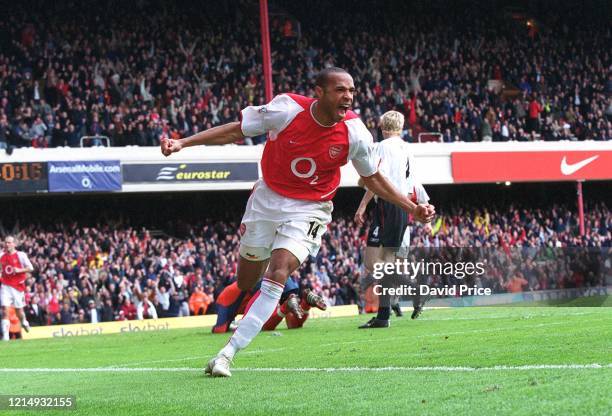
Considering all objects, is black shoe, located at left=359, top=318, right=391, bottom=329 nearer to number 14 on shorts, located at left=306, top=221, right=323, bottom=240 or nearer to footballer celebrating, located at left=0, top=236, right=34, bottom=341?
number 14 on shorts, located at left=306, top=221, right=323, bottom=240

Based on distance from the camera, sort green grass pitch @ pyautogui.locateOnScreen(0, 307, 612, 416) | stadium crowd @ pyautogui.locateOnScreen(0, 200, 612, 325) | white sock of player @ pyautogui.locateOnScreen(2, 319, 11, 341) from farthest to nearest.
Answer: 1. stadium crowd @ pyautogui.locateOnScreen(0, 200, 612, 325)
2. white sock of player @ pyautogui.locateOnScreen(2, 319, 11, 341)
3. green grass pitch @ pyautogui.locateOnScreen(0, 307, 612, 416)

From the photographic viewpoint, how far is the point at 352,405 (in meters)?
5.24

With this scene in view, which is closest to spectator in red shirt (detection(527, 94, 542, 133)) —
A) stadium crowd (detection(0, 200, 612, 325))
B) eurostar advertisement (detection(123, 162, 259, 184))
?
stadium crowd (detection(0, 200, 612, 325))

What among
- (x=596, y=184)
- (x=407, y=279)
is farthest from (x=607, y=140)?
(x=407, y=279)

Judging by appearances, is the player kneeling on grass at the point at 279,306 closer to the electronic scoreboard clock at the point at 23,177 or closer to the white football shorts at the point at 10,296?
the white football shorts at the point at 10,296

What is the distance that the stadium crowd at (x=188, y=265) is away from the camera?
21234 millimetres

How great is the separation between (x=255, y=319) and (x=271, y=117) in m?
1.40

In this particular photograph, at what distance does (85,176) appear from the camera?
30.8 metres

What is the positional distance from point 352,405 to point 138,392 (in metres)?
1.74

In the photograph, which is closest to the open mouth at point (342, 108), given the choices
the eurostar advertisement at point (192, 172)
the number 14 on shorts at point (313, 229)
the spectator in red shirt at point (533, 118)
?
the number 14 on shorts at point (313, 229)

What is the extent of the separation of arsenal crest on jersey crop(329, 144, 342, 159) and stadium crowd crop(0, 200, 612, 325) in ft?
37.9

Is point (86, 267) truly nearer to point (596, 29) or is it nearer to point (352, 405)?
point (352, 405)

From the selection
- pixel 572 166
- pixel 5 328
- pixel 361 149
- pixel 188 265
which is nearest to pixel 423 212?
pixel 361 149

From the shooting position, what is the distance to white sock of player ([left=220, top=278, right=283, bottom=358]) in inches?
282
